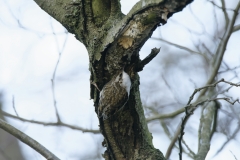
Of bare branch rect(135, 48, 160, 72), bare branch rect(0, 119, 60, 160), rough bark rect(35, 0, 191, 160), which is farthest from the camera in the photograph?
bare branch rect(0, 119, 60, 160)

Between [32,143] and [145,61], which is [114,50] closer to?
[145,61]

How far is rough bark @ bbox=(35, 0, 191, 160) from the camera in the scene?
1.29 m

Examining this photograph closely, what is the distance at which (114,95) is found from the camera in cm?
147

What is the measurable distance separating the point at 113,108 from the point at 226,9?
5.67 ft

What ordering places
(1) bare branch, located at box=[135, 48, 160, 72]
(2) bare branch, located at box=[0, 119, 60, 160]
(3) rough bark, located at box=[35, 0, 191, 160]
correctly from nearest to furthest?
(3) rough bark, located at box=[35, 0, 191, 160] → (1) bare branch, located at box=[135, 48, 160, 72] → (2) bare branch, located at box=[0, 119, 60, 160]

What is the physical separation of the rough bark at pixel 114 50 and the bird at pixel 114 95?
2 cm

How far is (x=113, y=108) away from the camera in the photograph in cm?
145

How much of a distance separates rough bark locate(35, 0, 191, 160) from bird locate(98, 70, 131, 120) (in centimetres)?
2

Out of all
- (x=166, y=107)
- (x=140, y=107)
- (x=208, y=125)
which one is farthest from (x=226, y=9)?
(x=140, y=107)

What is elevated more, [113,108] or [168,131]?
[168,131]

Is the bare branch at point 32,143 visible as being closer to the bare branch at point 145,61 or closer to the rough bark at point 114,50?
the rough bark at point 114,50

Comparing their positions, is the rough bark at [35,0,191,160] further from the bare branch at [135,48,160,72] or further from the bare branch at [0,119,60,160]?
the bare branch at [0,119,60,160]

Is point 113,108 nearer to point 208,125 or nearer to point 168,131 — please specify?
point 208,125

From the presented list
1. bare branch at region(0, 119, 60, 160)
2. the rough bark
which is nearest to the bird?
the rough bark
